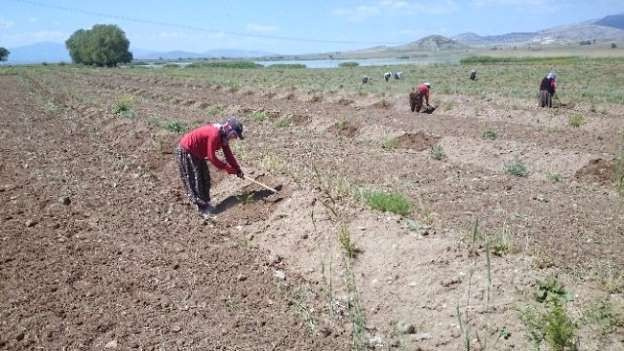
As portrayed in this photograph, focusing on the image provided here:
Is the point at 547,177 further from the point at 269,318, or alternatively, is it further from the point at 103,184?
the point at 103,184

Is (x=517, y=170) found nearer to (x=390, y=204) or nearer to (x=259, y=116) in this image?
(x=390, y=204)

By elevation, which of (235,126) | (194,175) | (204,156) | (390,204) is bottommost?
(390,204)

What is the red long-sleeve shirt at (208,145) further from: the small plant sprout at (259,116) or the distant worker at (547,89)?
the distant worker at (547,89)

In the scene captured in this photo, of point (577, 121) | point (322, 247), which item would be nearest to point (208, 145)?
point (322, 247)

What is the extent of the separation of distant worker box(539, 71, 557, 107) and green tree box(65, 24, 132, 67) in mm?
85620

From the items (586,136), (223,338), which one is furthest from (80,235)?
(586,136)

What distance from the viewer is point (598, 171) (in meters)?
9.83

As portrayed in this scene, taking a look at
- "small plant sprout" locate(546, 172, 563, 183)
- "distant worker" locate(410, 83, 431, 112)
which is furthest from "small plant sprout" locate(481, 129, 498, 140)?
"distant worker" locate(410, 83, 431, 112)

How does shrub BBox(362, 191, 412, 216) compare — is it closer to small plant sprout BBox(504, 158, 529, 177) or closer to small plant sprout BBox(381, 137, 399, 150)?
small plant sprout BBox(504, 158, 529, 177)

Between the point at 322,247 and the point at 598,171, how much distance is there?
6553 millimetres

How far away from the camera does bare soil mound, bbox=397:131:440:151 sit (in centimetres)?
→ 1260

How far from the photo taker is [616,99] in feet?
65.7

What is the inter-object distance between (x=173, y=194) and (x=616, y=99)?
18.2m

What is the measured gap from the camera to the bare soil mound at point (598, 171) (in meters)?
9.61
